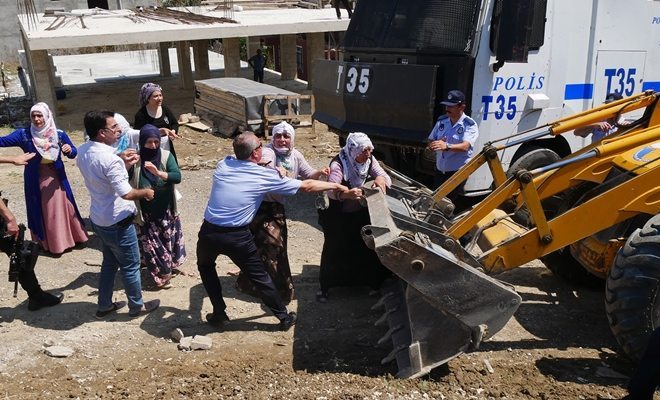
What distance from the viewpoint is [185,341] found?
4.60 metres

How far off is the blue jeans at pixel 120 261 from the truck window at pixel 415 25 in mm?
3204

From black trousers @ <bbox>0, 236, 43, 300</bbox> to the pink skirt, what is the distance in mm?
1239

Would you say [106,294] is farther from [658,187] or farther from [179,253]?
[658,187]

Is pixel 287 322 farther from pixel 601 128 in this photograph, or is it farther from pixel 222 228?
pixel 601 128

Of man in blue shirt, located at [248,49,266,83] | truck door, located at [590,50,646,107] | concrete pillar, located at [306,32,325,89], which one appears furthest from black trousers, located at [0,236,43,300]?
man in blue shirt, located at [248,49,266,83]

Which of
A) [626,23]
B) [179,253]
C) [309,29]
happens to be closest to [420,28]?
[626,23]

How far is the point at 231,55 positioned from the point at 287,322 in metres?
12.4

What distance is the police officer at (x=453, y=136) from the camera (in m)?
5.59

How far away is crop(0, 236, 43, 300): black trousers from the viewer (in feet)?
16.1

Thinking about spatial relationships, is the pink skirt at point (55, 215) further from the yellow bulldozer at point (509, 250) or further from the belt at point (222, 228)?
the yellow bulldozer at point (509, 250)

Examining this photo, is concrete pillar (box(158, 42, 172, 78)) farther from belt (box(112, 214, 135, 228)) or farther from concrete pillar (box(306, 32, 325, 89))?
belt (box(112, 214, 135, 228))

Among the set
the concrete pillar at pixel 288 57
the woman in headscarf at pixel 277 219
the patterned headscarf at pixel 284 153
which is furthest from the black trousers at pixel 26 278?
the concrete pillar at pixel 288 57

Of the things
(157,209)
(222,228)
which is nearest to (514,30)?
(222,228)

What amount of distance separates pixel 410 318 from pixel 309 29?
12.5m
